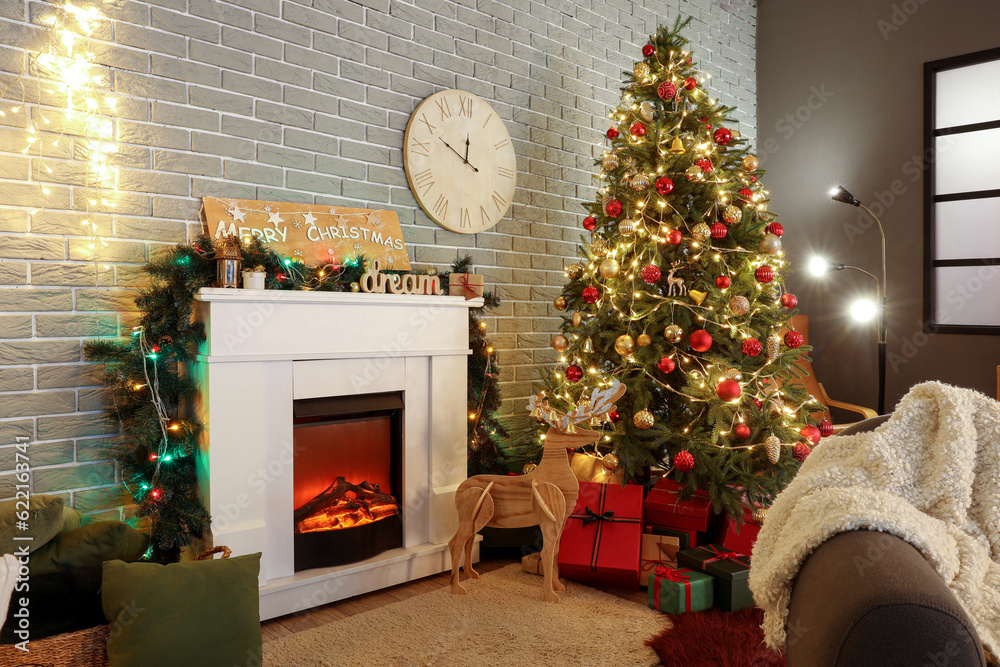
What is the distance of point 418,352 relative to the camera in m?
2.67

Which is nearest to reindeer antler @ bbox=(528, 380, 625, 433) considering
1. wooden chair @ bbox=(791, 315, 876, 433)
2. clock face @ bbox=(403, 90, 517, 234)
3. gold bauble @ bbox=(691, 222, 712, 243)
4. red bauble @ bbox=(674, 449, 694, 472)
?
red bauble @ bbox=(674, 449, 694, 472)

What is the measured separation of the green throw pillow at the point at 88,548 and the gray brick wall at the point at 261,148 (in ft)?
1.28

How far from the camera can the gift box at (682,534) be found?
265 cm

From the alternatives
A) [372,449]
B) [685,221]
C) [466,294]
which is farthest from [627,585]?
[685,221]

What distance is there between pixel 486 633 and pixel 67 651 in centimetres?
120

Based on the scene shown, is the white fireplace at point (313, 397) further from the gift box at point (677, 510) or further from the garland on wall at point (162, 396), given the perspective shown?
the gift box at point (677, 510)

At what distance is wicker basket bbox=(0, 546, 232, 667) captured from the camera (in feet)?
5.30

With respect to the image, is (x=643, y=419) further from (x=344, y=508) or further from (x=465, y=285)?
(x=344, y=508)

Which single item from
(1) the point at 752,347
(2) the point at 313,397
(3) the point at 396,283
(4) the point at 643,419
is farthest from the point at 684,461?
(2) the point at 313,397

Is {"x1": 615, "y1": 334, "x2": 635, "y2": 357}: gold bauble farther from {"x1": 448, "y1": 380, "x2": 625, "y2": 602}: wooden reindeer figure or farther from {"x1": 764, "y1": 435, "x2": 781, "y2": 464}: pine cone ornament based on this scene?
{"x1": 764, "y1": 435, "x2": 781, "y2": 464}: pine cone ornament

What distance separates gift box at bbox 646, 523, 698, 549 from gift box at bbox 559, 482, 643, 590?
17 cm

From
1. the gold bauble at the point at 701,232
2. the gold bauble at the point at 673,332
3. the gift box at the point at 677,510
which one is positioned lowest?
the gift box at the point at 677,510

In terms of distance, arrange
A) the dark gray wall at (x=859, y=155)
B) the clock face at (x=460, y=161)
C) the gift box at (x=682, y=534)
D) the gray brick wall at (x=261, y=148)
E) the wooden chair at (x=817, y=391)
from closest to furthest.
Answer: the gray brick wall at (x=261, y=148) → the gift box at (x=682, y=534) → the clock face at (x=460, y=161) → the wooden chair at (x=817, y=391) → the dark gray wall at (x=859, y=155)

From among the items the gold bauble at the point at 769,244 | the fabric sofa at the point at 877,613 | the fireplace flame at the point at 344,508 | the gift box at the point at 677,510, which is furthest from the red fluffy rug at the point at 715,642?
the gold bauble at the point at 769,244
